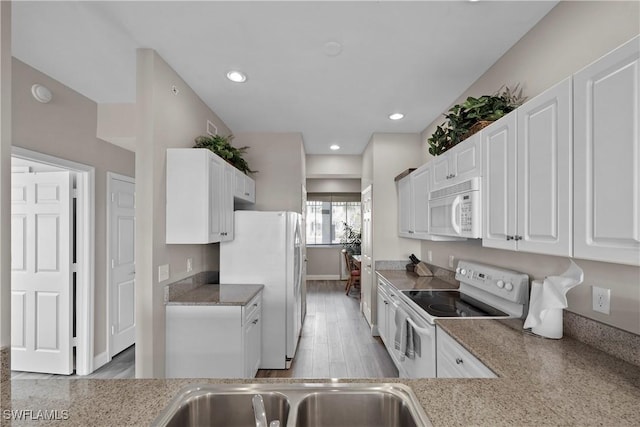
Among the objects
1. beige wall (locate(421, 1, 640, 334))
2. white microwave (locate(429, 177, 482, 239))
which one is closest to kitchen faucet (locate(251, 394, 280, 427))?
beige wall (locate(421, 1, 640, 334))

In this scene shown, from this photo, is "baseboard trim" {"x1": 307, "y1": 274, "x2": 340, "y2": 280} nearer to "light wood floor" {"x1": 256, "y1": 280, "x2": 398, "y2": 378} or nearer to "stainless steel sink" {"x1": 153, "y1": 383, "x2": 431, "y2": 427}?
"light wood floor" {"x1": 256, "y1": 280, "x2": 398, "y2": 378}

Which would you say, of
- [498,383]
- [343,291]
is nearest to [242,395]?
[498,383]

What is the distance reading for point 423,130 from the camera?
3.97 m

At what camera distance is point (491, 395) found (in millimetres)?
1029

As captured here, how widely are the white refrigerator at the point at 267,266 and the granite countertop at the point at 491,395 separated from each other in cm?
200

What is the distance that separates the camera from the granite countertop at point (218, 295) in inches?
94.7

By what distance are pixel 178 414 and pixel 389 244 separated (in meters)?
3.36

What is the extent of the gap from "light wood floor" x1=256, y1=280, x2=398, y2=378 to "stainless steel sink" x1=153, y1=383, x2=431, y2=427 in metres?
2.08

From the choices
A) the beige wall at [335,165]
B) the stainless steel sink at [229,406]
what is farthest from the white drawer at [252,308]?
the beige wall at [335,165]

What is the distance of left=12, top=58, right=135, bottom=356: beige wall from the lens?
7.76 ft

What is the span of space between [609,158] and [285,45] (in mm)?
1922

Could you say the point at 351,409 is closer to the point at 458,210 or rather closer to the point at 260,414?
the point at 260,414

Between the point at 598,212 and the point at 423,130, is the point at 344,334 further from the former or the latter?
the point at 598,212

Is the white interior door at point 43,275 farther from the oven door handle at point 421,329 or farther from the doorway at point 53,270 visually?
the oven door handle at point 421,329
